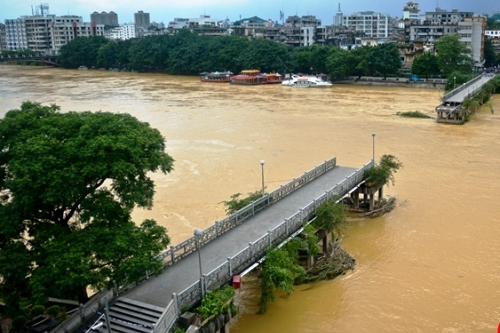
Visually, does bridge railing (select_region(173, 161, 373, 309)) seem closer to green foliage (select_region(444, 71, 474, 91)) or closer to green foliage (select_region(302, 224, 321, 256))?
green foliage (select_region(302, 224, 321, 256))

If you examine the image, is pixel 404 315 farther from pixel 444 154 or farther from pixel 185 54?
pixel 185 54

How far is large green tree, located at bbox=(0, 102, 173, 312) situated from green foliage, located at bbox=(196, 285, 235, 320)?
4.60 ft

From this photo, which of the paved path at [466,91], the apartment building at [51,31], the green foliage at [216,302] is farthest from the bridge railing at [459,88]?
the apartment building at [51,31]

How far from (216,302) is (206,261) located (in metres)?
2.24

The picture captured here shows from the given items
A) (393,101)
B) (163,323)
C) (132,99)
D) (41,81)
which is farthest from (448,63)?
(163,323)

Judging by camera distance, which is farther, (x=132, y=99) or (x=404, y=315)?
(x=132, y=99)

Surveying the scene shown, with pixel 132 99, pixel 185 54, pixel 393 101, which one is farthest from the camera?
pixel 185 54

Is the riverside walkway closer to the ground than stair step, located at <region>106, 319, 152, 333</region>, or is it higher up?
higher up

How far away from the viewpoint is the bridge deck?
13859 millimetres

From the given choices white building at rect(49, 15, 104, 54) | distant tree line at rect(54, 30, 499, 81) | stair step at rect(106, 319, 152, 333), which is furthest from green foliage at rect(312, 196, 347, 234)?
white building at rect(49, 15, 104, 54)

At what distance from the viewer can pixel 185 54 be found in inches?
3730

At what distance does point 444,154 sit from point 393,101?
83.1ft

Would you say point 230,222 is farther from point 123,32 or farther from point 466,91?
point 123,32

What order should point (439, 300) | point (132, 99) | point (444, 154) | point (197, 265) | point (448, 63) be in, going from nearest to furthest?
point (197, 265)
point (439, 300)
point (444, 154)
point (132, 99)
point (448, 63)
